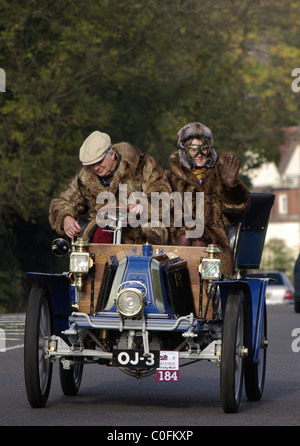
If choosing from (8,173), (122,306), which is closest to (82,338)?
(122,306)

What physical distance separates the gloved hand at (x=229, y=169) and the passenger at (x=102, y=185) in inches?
19.5

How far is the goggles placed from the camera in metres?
10.0

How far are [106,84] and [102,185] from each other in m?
22.1

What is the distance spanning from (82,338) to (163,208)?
1339mm

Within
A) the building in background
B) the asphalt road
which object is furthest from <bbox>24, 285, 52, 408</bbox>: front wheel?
the building in background

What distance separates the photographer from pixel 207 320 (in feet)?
29.8

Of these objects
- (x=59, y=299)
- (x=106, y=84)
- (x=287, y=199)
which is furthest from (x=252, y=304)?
(x=287, y=199)

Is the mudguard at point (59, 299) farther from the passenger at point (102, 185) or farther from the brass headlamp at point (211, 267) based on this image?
the brass headlamp at point (211, 267)

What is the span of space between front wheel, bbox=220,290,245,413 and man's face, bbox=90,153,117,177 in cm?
150

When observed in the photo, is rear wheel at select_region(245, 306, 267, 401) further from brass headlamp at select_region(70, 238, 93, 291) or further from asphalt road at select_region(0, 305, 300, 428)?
brass headlamp at select_region(70, 238, 93, 291)

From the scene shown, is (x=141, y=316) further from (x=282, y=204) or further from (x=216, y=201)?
(x=282, y=204)
